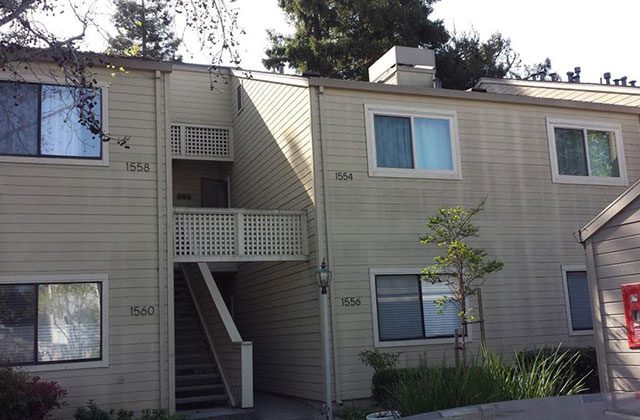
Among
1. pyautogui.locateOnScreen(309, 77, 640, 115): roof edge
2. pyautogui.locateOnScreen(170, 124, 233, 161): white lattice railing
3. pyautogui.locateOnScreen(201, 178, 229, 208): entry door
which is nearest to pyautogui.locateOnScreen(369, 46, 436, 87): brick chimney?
pyautogui.locateOnScreen(309, 77, 640, 115): roof edge

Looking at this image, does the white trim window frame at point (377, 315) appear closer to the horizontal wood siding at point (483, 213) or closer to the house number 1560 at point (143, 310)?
the horizontal wood siding at point (483, 213)

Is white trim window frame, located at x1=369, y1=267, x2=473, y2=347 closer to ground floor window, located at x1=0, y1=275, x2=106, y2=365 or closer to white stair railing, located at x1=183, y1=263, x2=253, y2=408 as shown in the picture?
white stair railing, located at x1=183, y1=263, x2=253, y2=408

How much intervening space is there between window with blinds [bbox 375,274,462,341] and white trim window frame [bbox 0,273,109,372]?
15.4 feet

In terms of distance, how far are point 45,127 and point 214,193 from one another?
7383mm

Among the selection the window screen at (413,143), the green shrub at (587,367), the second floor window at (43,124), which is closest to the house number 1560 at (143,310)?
the second floor window at (43,124)

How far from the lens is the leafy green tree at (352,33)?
28422 millimetres

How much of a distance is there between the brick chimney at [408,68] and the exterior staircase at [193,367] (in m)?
6.40

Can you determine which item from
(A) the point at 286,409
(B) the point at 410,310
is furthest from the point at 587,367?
(A) the point at 286,409

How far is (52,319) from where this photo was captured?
10.6 m

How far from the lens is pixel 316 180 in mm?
12445

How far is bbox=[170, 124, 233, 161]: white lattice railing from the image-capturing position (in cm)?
1736

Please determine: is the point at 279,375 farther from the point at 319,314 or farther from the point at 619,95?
the point at 619,95

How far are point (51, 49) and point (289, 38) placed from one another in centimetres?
2215

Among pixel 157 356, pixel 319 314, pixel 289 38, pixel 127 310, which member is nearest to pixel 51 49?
pixel 127 310
